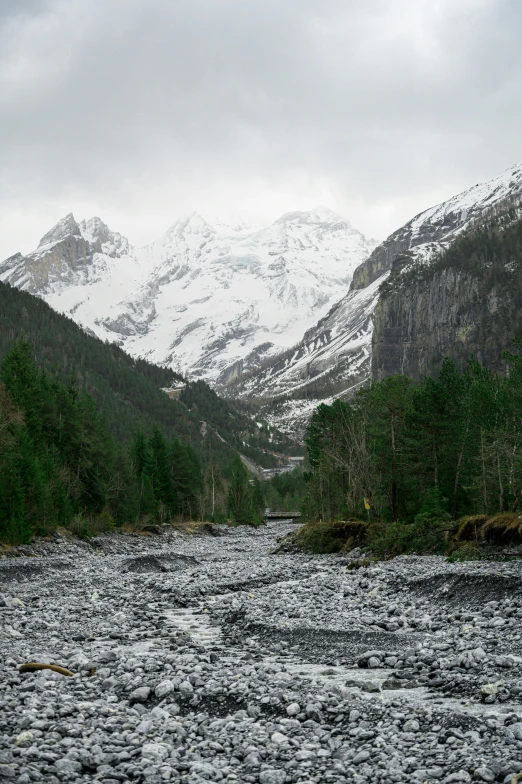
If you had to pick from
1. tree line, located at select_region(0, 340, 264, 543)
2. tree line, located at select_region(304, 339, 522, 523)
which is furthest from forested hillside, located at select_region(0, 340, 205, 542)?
tree line, located at select_region(304, 339, 522, 523)

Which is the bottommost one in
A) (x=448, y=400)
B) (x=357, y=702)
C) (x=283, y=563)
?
(x=283, y=563)

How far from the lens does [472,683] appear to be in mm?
11633

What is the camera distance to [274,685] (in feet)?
41.2

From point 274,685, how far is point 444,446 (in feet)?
138

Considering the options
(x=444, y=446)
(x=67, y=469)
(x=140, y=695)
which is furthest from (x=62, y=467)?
(x=140, y=695)

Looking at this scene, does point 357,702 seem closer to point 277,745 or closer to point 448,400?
point 277,745

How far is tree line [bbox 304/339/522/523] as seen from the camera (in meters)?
48.6

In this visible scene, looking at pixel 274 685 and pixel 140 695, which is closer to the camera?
pixel 140 695

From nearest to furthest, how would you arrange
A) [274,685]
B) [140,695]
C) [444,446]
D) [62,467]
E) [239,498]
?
[140,695], [274,685], [444,446], [62,467], [239,498]

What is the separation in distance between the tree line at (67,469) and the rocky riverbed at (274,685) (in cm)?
2477

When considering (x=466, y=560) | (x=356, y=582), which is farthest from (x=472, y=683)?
(x=466, y=560)

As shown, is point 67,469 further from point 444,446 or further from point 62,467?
point 444,446

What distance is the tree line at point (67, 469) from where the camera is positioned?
4950 cm

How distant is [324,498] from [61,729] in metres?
70.5
